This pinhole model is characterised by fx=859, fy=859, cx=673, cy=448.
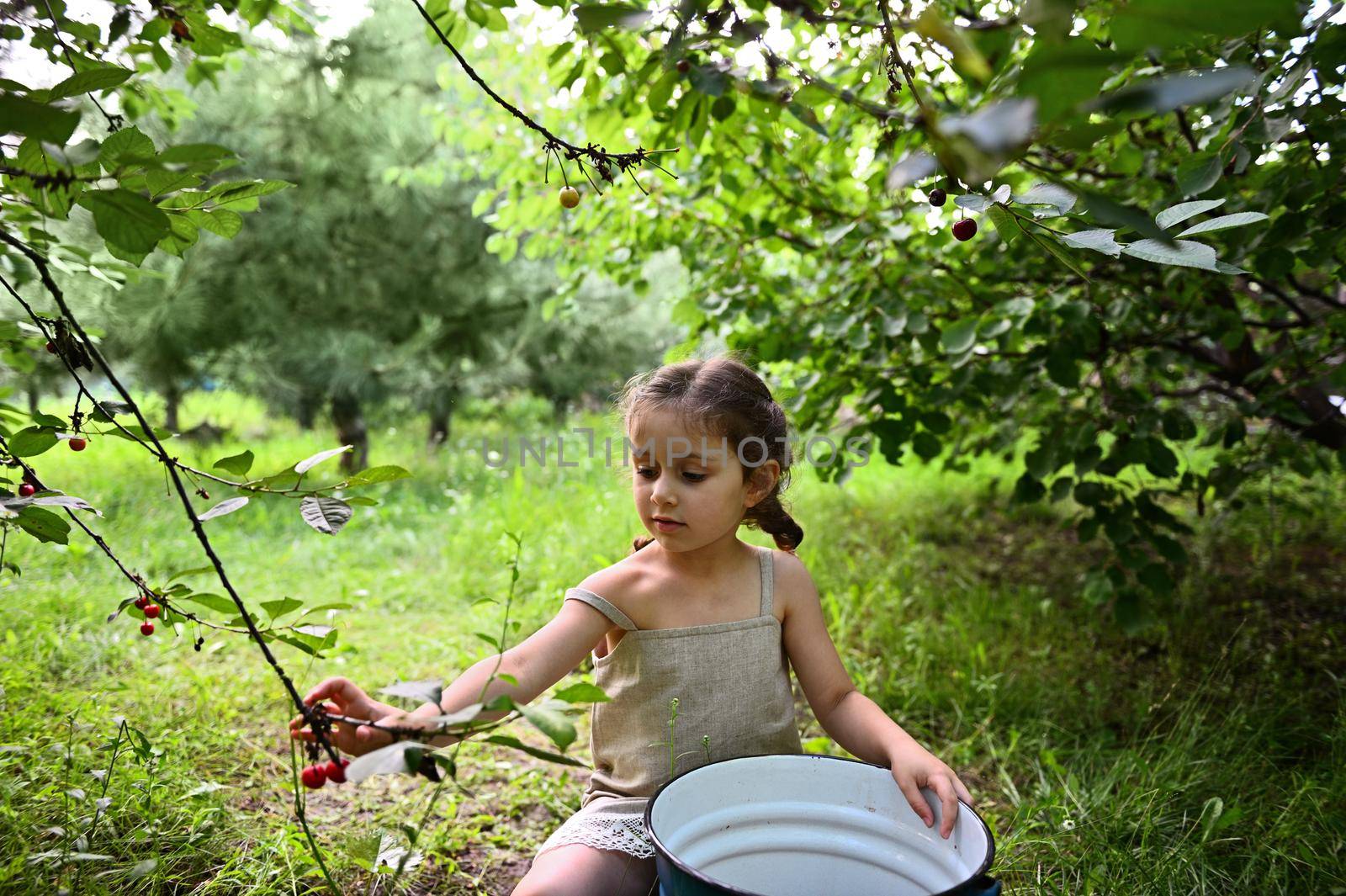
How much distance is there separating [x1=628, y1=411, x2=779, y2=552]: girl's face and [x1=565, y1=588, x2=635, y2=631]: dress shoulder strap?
0.13m

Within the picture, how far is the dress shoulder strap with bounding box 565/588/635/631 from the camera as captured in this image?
54.1 inches

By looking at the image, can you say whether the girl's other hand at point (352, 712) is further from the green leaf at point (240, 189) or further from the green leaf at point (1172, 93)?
the green leaf at point (1172, 93)

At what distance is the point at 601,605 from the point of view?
4.51ft

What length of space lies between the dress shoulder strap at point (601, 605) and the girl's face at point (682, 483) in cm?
13

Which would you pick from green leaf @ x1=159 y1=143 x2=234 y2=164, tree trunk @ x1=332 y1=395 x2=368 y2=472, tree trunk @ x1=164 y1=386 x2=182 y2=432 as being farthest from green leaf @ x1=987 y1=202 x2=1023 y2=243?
tree trunk @ x1=164 y1=386 x2=182 y2=432

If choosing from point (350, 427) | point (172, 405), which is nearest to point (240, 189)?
point (350, 427)

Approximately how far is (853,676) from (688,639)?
3.44 feet

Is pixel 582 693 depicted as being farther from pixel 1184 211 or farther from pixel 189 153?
pixel 1184 211

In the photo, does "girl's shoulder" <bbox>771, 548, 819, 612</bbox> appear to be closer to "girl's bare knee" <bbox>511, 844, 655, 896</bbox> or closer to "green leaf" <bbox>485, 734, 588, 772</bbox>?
"girl's bare knee" <bbox>511, 844, 655, 896</bbox>

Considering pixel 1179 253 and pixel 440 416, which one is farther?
pixel 440 416

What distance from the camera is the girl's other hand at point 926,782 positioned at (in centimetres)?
115

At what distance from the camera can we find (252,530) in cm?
418

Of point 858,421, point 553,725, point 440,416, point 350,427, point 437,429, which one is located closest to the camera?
point 553,725

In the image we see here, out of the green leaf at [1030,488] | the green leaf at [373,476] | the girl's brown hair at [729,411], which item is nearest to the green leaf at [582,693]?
the green leaf at [373,476]
